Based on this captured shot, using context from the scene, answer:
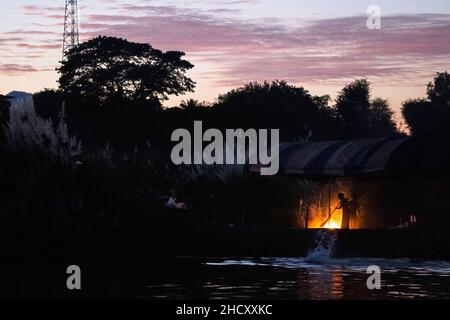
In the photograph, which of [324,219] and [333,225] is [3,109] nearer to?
[324,219]

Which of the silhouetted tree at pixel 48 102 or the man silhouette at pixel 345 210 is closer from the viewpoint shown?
the man silhouette at pixel 345 210

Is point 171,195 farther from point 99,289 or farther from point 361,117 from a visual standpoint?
point 361,117

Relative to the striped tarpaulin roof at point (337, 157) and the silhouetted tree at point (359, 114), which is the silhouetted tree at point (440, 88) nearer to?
the silhouetted tree at point (359, 114)

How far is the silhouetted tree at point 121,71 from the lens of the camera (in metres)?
86.6

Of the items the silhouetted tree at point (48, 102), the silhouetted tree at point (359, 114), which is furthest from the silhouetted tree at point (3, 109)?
the silhouetted tree at point (359, 114)

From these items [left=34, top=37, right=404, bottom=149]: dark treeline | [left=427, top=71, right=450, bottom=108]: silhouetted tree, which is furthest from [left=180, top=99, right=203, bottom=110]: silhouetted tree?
[left=427, top=71, right=450, bottom=108]: silhouetted tree

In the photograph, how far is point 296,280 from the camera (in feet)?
70.6

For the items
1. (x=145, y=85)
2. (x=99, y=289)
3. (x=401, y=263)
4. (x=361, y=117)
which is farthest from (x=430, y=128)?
(x=99, y=289)

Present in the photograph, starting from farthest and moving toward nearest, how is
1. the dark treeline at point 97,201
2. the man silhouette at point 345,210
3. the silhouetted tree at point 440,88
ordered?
the silhouetted tree at point 440,88, the man silhouette at point 345,210, the dark treeline at point 97,201

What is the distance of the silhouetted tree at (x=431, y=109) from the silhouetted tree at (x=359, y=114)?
1.99m
